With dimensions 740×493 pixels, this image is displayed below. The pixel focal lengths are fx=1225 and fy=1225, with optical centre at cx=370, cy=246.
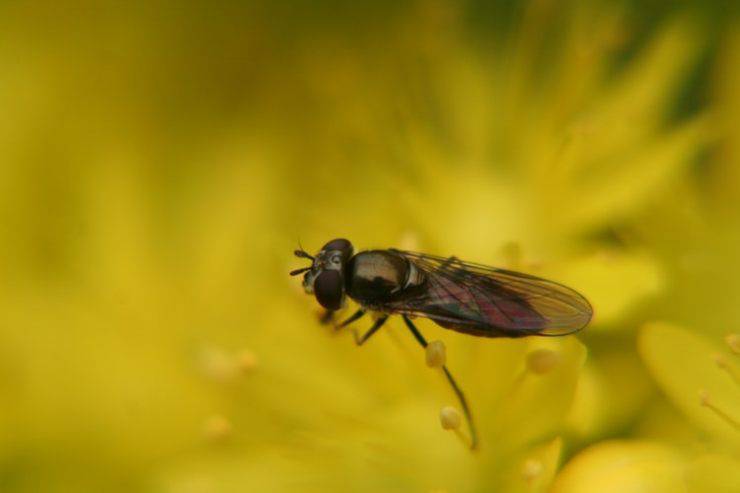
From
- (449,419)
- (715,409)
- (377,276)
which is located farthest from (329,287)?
(715,409)

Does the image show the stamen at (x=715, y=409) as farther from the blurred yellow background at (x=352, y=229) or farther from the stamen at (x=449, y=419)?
the stamen at (x=449, y=419)

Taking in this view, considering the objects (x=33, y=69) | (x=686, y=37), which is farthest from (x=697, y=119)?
(x=33, y=69)

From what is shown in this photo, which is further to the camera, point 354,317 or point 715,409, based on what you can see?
point 354,317

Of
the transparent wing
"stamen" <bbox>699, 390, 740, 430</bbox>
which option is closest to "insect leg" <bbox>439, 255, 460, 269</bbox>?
the transparent wing

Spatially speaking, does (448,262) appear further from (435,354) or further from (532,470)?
(532,470)

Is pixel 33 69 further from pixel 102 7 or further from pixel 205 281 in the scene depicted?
pixel 205 281

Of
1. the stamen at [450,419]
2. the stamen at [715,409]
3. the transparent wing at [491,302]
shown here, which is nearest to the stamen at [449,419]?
the stamen at [450,419]

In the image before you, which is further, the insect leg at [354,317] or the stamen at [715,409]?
the insect leg at [354,317]
